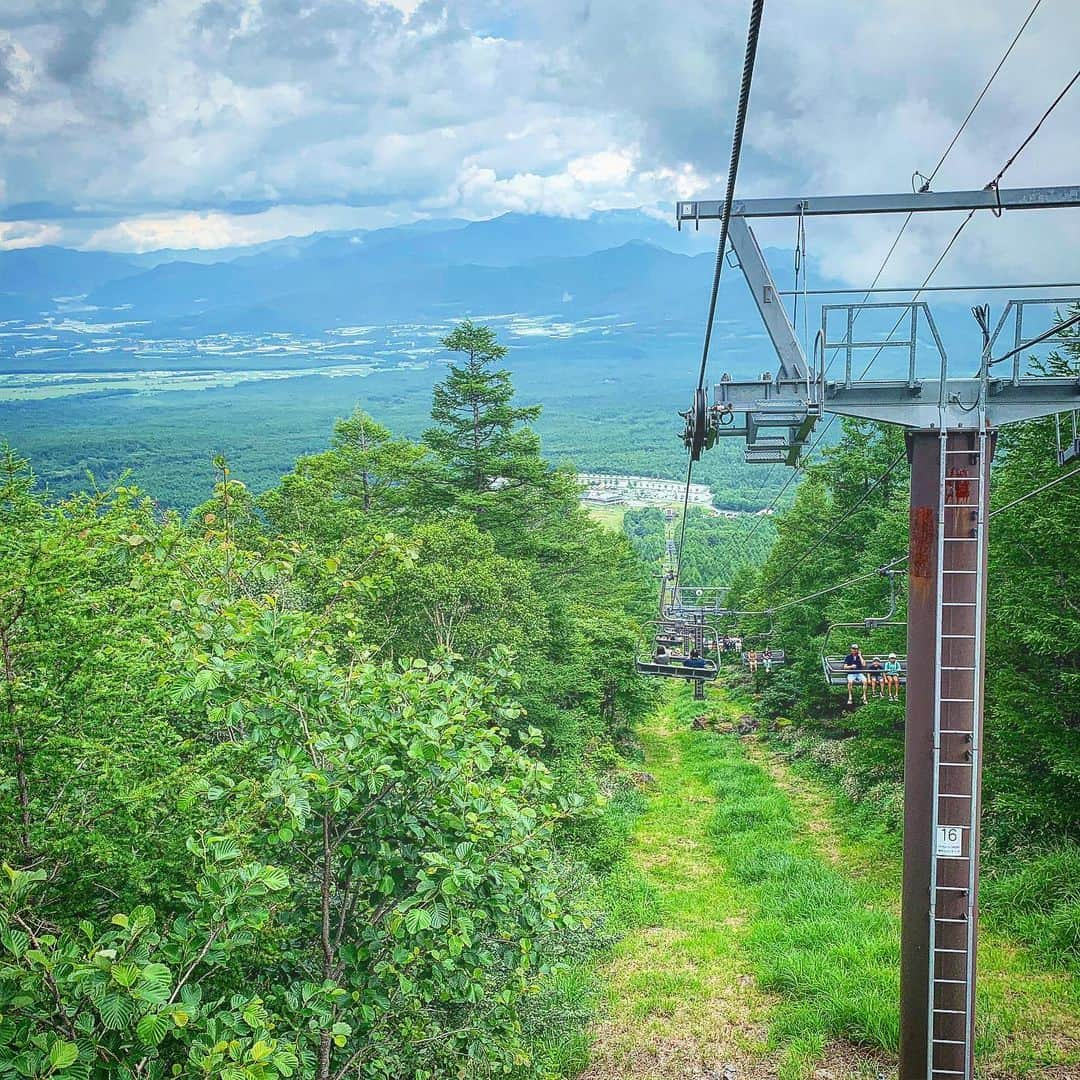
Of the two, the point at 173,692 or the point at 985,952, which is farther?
the point at 985,952

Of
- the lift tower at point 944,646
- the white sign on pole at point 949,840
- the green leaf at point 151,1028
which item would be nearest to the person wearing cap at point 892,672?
the lift tower at point 944,646

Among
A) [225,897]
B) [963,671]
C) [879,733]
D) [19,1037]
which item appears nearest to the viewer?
[19,1037]

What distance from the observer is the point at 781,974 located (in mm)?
13734

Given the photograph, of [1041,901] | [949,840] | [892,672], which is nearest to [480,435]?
[892,672]

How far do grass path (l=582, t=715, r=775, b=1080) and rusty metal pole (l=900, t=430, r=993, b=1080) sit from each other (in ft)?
13.6

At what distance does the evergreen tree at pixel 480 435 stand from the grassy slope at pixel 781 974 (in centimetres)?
1283

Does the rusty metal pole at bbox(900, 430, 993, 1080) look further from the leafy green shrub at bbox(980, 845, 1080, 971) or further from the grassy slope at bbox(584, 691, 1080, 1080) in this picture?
the leafy green shrub at bbox(980, 845, 1080, 971)

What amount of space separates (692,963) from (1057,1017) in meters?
5.26

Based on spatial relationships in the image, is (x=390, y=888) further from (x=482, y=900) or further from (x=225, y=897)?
(x=225, y=897)

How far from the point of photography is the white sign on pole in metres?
7.85

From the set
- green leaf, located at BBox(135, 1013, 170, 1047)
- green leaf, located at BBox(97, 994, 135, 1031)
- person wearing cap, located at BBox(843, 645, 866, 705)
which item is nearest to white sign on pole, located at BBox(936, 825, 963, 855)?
green leaf, located at BBox(135, 1013, 170, 1047)

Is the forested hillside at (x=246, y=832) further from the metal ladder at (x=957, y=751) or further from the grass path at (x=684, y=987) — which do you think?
the metal ladder at (x=957, y=751)

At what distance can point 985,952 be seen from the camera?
543 inches

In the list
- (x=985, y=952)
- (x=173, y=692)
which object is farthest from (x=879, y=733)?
Answer: (x=173, y=692)
